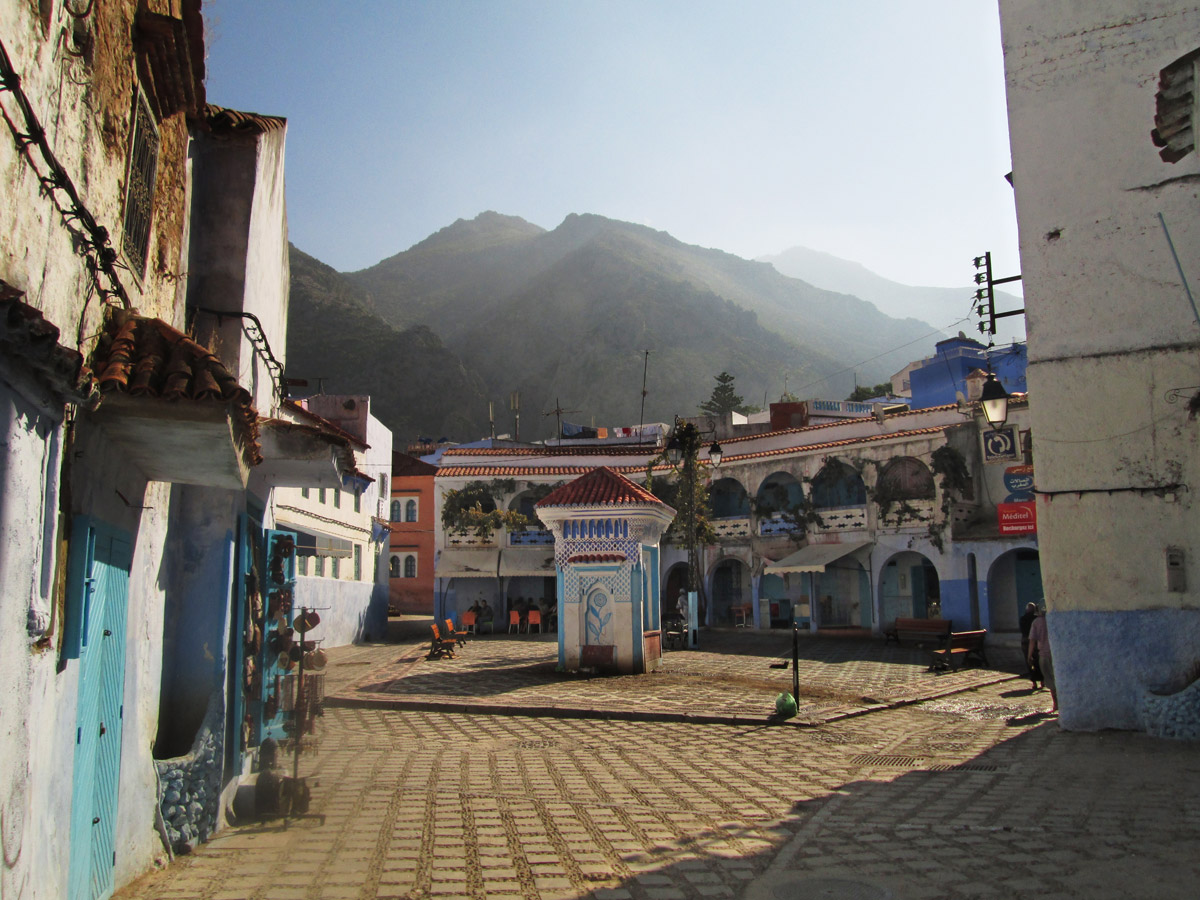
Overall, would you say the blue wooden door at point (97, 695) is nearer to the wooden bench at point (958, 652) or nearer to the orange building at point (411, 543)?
the wooden bench at point (958, 652)

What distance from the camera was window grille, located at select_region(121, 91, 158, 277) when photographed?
5.40 metres

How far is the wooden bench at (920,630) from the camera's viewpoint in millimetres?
21938

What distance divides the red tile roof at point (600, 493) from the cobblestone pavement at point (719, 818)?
5679 mm

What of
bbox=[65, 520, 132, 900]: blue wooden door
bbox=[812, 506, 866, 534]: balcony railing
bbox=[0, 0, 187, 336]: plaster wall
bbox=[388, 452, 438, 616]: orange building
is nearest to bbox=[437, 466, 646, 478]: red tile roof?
bbox=[812, 506, 866, 534]: balcony railing

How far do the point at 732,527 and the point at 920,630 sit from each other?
10.1 metres

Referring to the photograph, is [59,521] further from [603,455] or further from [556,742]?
[603,455]

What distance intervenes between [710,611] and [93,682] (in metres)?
29.7

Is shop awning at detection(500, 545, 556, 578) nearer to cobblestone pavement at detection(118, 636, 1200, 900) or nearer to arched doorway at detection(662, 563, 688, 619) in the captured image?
arched doorway at detection(662, 563, 688, 619)

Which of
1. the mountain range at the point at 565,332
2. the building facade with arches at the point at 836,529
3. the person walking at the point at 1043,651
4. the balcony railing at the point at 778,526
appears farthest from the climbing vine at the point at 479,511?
the mountain range at the point at 565,332

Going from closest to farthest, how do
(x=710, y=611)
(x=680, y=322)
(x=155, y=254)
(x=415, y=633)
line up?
(x=155, y=254), (x=415, y=633), (x=710, y=611), (x=680, y=322)

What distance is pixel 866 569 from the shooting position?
28.3 meters

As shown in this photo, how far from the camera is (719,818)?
23.0 feet

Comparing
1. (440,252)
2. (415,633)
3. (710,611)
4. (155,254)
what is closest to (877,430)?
(710,611)

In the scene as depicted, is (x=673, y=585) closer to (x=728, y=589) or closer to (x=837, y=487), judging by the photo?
(x=728, y=589)
